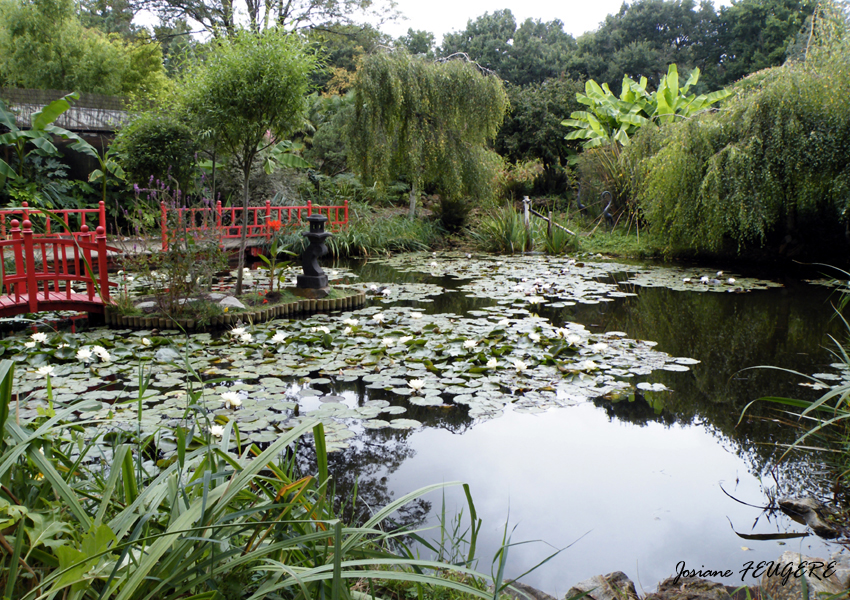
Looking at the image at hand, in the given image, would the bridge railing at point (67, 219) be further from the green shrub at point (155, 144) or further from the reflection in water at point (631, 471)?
the reflection in water at point (631, 471)

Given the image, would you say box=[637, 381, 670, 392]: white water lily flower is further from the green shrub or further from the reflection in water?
the green shrub

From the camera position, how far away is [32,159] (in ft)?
33.4

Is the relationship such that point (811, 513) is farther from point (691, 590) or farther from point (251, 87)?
point (251, 87)

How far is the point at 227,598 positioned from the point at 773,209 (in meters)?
9.59

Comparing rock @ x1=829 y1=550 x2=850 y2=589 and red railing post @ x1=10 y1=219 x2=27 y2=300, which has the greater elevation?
red railing post @ x1=10 y1=219 x2=27 y2=300

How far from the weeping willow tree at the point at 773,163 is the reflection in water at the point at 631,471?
15.9 ft

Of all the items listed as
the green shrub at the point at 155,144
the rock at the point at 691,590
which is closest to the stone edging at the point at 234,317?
the rock at the point at 691,590

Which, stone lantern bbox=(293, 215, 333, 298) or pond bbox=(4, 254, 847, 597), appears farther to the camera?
stone lantern bbox=(293, 215, 333, 298)

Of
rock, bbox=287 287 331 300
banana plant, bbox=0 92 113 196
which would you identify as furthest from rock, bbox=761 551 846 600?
banana plant, bbox=0 92 113 196

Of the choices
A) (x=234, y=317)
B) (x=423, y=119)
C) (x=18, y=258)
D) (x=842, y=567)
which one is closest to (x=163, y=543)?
(x=842, y=567)

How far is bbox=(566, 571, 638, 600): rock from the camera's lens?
1699mm

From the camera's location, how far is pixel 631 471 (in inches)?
105

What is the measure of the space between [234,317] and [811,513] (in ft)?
14.6

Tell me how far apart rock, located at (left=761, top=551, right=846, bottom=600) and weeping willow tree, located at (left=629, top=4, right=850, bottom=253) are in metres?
7.66
